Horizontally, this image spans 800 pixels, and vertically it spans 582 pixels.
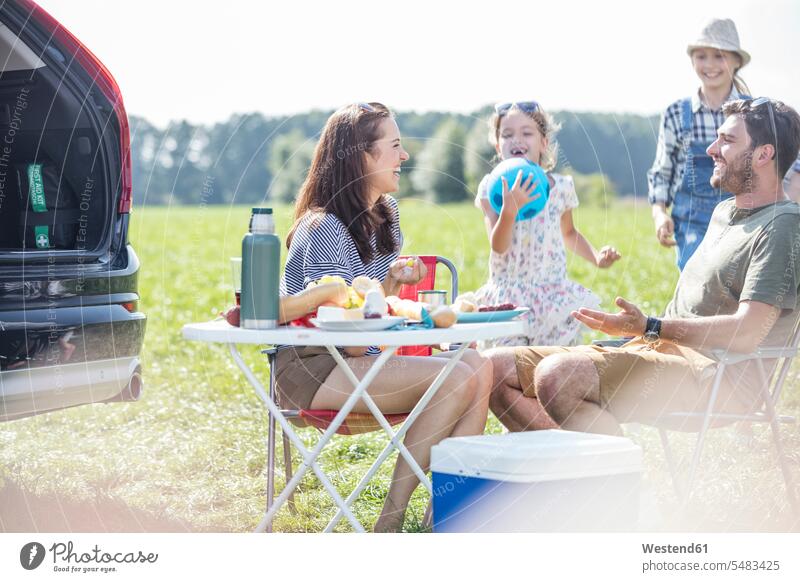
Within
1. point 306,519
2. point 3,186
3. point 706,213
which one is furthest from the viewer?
point 706,213

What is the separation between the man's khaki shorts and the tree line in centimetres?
52

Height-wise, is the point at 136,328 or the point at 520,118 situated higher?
the point at 520,118

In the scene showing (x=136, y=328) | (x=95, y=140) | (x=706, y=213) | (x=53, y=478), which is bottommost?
(x=53, y=478)

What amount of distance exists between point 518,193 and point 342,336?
1177 millimetres

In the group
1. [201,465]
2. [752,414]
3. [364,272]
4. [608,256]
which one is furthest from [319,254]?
[201,465]

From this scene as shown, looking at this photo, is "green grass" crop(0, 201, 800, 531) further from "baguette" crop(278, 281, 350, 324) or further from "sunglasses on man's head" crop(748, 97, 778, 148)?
"sunglasses on man's head" crop(748, 97, 778, 148)

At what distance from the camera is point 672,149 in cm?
424

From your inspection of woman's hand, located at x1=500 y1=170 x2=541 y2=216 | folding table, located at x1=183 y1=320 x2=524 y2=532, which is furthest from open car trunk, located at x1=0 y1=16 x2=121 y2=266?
woman's hand, located at x1=500 y1=170 x2=541 y2=216

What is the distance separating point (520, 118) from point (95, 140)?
1443 millimetres

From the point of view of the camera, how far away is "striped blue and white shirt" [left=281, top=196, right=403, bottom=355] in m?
2.90

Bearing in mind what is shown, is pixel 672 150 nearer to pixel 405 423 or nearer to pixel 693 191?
pixel 693 191
